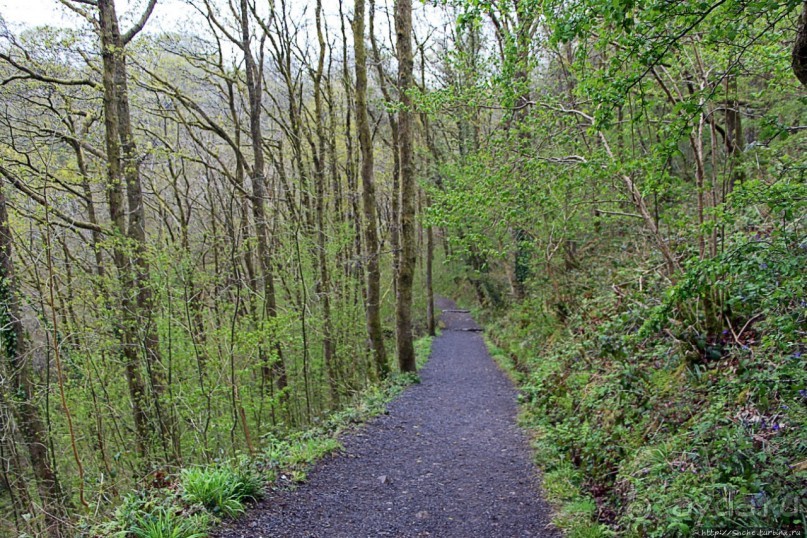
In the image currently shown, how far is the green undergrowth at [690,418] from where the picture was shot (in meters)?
2.77

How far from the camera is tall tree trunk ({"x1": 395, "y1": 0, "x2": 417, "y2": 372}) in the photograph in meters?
9.18

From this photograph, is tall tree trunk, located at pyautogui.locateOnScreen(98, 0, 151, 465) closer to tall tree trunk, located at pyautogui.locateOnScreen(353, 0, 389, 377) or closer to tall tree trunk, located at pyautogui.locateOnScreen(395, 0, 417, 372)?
tall tree trunk, located at pyautogui.locateOnScreen(353, 0, 389, 377)

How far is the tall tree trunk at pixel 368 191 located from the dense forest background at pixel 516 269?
0.07 meters

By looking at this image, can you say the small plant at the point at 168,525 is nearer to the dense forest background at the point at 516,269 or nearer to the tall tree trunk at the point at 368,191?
the dense forest background at the point at 516,269

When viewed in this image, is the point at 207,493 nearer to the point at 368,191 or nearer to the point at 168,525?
the point at 168,525

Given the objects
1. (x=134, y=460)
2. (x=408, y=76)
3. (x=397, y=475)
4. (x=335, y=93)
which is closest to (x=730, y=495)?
(x=397, y=475)

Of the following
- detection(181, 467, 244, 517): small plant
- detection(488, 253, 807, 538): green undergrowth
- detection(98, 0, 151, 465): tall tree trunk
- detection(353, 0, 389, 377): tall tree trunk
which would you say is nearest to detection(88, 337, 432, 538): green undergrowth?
detection(181, 467, 244, 517): small plant

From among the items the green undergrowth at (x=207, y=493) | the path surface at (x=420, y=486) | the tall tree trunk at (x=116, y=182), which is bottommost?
the path surface at (x=420, y=486)

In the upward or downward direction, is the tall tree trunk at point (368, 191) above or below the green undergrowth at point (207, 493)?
above

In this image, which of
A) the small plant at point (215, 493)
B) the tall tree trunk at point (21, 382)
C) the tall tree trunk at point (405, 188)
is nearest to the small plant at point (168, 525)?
the small plant at point (215, 493)

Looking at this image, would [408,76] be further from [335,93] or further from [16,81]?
[335,93]

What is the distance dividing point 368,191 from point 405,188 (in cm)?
87

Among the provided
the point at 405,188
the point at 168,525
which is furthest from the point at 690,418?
the point at 405,188

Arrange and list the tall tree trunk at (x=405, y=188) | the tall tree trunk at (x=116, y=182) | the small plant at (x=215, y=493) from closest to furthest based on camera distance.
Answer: the small plant at (x=215, y=493)
the tall tree trunk at (x=116, y=182)
the tall tree trunk at (x=405, y=188)
